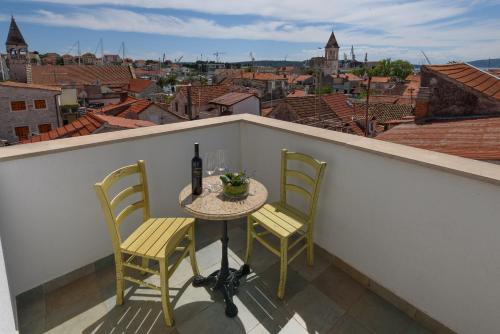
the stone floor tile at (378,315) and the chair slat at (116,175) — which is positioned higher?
the chair slat at (116,175)

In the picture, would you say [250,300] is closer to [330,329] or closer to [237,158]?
[330,329]

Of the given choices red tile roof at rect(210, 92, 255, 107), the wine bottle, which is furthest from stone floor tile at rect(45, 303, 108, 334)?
red tile roof at rect(210, 92, 255, 107)

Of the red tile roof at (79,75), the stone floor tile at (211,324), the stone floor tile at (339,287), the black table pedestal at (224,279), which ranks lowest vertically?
the stone floor tile at (211,324)

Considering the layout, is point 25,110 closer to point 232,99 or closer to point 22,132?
point 22,132

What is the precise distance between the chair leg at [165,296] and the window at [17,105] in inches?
923

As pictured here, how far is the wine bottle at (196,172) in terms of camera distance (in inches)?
79.0

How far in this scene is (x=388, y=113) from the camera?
676 inches

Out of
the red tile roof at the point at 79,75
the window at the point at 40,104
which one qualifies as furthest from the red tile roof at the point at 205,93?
the red tile roof at the point at 79,75

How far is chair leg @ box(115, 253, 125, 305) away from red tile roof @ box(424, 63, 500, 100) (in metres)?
8.04

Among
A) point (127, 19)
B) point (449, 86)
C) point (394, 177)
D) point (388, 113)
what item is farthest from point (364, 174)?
point (127, 19)

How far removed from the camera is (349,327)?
194 centimetres

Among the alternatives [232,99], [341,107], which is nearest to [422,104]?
[341,107]

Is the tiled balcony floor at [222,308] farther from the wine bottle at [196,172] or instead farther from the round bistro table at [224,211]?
the wine bottle at [196,172]

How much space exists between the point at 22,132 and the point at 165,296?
24.3 meters
